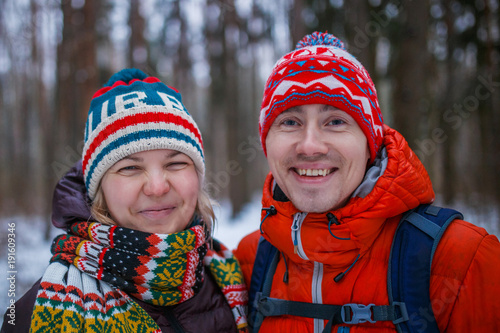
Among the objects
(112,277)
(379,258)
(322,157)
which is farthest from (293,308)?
(112,277)

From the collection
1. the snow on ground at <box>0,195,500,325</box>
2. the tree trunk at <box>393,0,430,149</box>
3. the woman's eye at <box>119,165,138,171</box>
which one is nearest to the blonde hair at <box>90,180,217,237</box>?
the woman's eye at <box>119,165,138,171</box>

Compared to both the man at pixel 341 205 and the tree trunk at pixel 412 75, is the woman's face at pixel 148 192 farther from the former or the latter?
the tree trunk at pixel 412 75

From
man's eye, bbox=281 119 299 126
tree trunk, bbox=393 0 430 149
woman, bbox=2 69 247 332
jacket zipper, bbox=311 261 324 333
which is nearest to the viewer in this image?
woman, bbox=2 69 247 332

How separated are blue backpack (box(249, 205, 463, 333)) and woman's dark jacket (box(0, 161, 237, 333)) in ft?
1.02

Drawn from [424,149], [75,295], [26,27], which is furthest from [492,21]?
[26,27]

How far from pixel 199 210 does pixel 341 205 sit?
2.70ft

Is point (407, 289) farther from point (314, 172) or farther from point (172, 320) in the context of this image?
point (172, 320)

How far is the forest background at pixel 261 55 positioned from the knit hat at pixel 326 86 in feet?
8.16

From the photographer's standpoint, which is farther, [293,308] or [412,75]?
[412,75]

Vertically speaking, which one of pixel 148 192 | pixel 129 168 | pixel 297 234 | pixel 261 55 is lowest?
pixel 297 234

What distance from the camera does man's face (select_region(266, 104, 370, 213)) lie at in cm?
155

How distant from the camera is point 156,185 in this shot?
5.10ft

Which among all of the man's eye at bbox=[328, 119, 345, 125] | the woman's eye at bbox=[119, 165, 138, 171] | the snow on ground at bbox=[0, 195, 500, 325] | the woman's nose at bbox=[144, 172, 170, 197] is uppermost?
the man's eye at bbox=[328, 119, 345, 125]

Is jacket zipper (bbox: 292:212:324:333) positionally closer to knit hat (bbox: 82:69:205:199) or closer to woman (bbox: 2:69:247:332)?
woman (bbox: 2:69:247:332)
